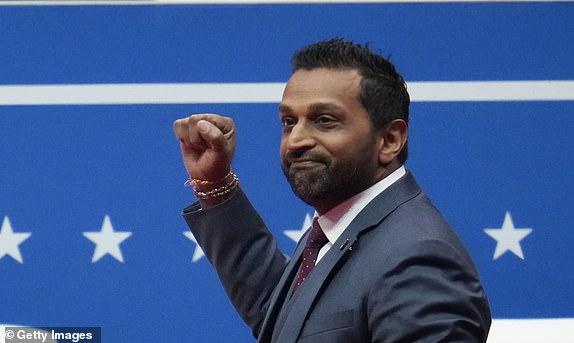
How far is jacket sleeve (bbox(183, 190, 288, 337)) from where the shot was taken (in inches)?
55.1

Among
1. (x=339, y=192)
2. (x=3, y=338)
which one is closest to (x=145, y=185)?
(x=3, y=338)

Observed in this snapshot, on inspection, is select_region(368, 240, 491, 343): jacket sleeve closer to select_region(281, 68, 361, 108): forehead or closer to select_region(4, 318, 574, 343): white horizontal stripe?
select_region(281, 68, 361, 108): forehead

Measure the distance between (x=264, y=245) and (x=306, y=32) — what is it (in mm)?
728

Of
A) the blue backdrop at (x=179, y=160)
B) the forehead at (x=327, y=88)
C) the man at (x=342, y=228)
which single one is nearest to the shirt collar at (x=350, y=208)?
the man at (x=342, y=228)

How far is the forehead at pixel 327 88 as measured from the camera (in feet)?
4.01

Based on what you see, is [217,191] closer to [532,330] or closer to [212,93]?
[212,93]

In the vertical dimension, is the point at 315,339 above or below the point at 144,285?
below

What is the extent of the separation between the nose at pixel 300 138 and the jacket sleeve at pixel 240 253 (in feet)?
0.67

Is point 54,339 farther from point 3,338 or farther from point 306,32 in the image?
point 306,32

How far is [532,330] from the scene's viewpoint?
200cm

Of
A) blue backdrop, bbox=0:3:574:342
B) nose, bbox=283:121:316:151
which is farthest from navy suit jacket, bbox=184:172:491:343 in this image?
blue backdrop, bbox=0:3:574:342

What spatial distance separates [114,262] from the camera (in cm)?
201

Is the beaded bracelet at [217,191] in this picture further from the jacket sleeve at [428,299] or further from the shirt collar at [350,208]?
the jacket sleeve at [428,299]

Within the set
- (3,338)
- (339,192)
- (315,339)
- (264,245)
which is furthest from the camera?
(3,338)
